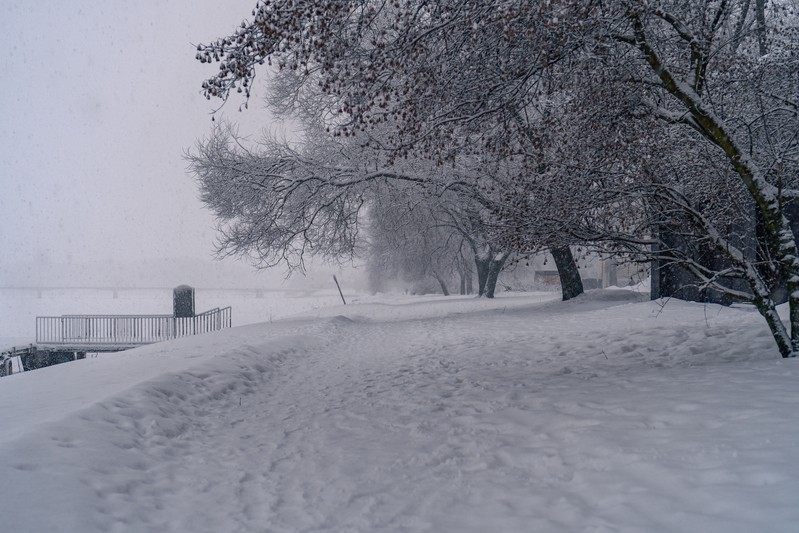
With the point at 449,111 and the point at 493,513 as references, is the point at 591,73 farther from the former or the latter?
the point at 493,513

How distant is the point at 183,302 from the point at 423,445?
1946 centimetres

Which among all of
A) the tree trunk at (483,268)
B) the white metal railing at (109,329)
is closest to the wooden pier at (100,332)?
the white metal railing at (109,329)

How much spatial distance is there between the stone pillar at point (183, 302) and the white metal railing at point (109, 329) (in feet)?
1.83

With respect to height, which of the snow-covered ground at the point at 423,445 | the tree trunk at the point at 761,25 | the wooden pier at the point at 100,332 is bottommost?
the wooden pier at the point at 100,332

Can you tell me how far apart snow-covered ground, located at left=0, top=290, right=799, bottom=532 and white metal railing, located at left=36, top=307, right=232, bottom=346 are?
574 inches

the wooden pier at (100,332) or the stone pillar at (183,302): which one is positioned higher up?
the stone pillar at (183,302)

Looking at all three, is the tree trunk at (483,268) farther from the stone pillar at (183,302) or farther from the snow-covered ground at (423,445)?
the snow-covered ground at (423,445)

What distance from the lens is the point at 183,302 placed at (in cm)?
2136

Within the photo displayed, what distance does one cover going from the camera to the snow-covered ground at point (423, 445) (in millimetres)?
3047

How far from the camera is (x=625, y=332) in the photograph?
9.52 m

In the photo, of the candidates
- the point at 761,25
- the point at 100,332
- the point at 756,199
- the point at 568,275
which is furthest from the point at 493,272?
the point at 756,199

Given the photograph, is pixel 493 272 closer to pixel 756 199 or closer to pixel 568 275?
pixel 568 275

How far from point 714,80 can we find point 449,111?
12.6ft

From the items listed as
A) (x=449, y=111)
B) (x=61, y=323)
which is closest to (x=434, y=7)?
(x=449, y=111)
